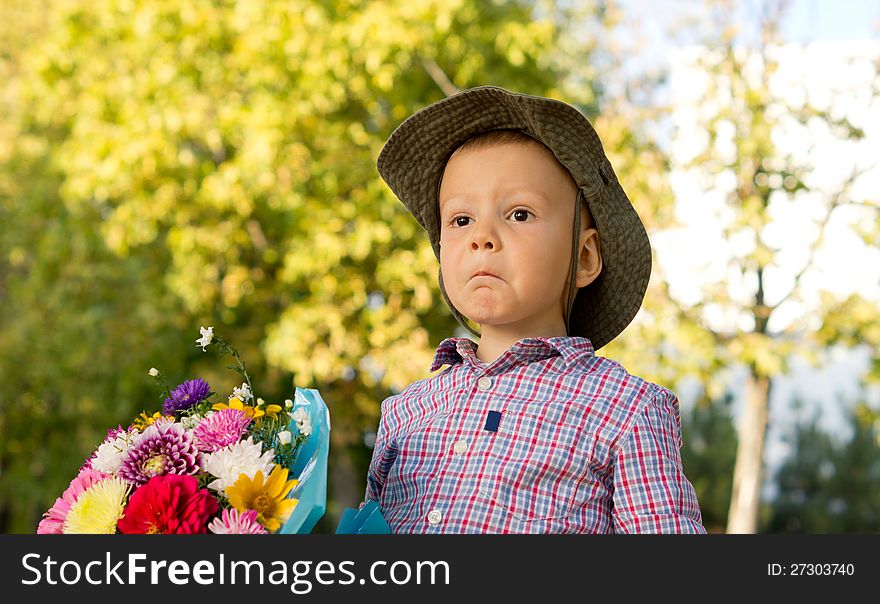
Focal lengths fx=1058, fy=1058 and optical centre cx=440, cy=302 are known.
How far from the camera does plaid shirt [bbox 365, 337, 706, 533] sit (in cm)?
185

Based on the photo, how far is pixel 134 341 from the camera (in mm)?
10406

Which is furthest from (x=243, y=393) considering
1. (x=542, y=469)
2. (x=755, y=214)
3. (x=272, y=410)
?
(x=755, y=214)

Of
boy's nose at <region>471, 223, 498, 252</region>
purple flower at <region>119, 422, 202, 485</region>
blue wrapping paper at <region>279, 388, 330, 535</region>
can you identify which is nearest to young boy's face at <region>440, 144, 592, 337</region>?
boy's nose at <region>471, 223, 498, 252</region>

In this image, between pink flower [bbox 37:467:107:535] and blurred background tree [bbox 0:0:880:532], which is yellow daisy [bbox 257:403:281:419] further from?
blurred background tree [bbox 0:0:880:532]

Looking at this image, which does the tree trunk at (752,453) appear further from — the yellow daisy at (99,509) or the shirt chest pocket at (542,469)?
the yellow daisy at (99,509)

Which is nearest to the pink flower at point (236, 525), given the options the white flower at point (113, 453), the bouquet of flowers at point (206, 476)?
the bouquet of flowers at point (206, 476)

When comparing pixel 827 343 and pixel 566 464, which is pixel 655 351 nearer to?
pixel 827 343

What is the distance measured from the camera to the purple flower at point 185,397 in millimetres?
1863

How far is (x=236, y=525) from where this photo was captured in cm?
148

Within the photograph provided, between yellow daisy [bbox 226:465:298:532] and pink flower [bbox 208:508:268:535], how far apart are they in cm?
2

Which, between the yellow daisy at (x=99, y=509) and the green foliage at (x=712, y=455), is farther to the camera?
the green foliage at (x=712, y=455)

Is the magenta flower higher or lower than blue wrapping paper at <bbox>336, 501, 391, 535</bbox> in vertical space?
higher

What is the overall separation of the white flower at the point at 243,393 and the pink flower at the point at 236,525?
349mm

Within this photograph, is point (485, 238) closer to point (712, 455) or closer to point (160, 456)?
point (160, 456)
